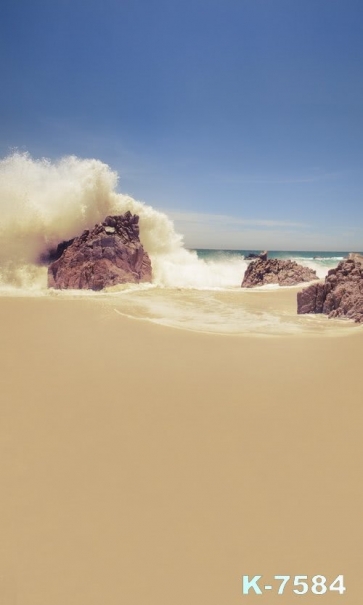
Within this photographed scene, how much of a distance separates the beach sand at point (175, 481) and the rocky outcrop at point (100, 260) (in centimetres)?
974

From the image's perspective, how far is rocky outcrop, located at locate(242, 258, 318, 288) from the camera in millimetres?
15773

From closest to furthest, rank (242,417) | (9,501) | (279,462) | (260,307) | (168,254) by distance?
(9,501) → (279,462) → (242,417) → (260,307) → (168,254)

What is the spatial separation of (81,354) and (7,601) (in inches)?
94.2

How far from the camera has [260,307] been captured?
7402 mm

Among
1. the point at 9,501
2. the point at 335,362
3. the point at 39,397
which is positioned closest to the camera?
the point at 9,501

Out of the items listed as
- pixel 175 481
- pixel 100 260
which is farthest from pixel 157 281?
pixel 175 481

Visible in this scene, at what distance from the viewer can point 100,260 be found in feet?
42.3

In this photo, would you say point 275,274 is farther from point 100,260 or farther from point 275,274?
point 100,260

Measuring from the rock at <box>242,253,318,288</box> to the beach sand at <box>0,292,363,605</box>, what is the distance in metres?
12.9

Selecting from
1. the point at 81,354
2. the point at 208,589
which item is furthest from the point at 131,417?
the point at 81,354

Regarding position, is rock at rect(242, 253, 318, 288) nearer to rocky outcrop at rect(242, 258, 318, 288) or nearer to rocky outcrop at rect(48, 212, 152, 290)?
rocky outcrop at rect(242, 258, 318, 288)

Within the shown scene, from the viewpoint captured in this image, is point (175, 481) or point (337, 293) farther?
point (337, 293)

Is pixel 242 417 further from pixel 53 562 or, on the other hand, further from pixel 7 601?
pixel 7 601

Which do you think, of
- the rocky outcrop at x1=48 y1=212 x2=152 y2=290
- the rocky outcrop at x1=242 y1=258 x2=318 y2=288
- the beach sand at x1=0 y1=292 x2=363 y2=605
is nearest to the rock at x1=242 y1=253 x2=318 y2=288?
the rocky outcrop at x1=242 y1=258 x2=318 y2=288
